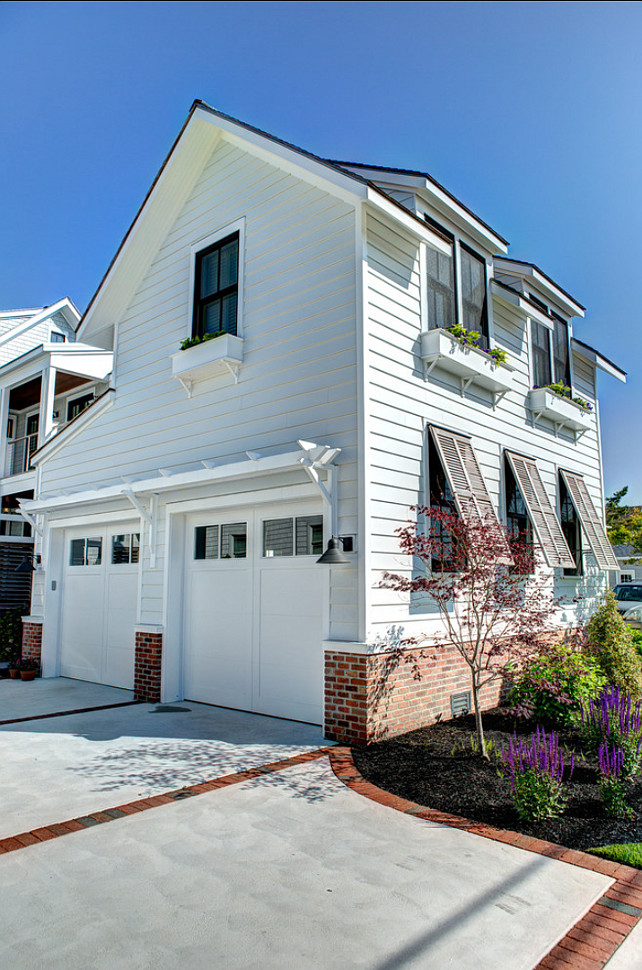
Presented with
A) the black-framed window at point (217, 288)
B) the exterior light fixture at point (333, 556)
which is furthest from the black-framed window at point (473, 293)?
the exterior light fixture at point (333, 556)

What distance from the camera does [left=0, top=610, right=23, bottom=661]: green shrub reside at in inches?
523

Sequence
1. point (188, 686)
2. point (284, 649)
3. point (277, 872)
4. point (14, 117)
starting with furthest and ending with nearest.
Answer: point (188, 686) < point (284, 649) < point (14, 117) < point (277, 872)

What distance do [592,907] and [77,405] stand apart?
54.6ft

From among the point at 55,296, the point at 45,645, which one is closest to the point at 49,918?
the point at 45,645

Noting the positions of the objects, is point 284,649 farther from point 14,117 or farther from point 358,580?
point 14,117

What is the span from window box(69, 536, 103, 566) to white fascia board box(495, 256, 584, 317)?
8.31m

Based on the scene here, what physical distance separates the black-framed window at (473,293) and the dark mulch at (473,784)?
5.38 meters

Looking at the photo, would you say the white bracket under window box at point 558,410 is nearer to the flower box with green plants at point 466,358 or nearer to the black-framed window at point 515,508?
the flower box with green plants at point 466,358

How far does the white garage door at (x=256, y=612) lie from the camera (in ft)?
24.4

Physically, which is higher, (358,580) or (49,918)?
(358,580)

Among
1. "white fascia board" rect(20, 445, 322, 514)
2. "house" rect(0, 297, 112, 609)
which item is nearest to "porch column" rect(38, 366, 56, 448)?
"house" rect(0, 297, 112, 609)

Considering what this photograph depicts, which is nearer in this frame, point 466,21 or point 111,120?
point 466,21

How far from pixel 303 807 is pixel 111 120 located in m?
8.15

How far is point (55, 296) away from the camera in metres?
21.9
